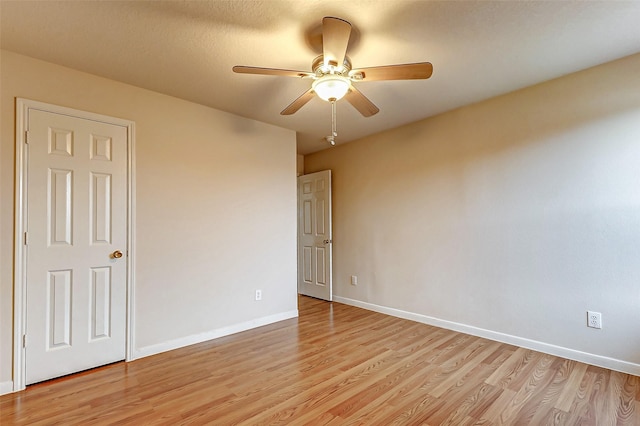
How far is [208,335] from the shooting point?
122 inches

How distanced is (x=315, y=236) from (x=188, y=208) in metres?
2.29

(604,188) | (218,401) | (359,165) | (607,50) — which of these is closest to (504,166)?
(604,188)

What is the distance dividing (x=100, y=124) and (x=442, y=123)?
3.37 m

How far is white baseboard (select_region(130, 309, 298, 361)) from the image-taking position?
2.72 metres

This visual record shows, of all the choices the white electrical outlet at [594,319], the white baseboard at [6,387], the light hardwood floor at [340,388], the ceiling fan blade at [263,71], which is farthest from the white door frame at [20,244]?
the white electrical outlet at [594,319]

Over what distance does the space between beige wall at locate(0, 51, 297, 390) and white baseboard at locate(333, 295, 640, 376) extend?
1403mm

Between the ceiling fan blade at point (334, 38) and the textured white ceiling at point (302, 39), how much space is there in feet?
0.70

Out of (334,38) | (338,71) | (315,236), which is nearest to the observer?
(334,38)

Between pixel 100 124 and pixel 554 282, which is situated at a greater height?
pixel 100 124

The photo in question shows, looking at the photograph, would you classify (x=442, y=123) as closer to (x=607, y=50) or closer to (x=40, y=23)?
(x=607, y=50)

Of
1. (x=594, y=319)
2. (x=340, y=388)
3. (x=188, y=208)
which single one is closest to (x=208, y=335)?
(x=188, y=208)

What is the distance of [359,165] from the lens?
172 inches

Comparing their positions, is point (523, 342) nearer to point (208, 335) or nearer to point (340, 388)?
point (340, 388)

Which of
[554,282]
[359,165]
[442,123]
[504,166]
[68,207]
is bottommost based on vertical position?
[554,282]
